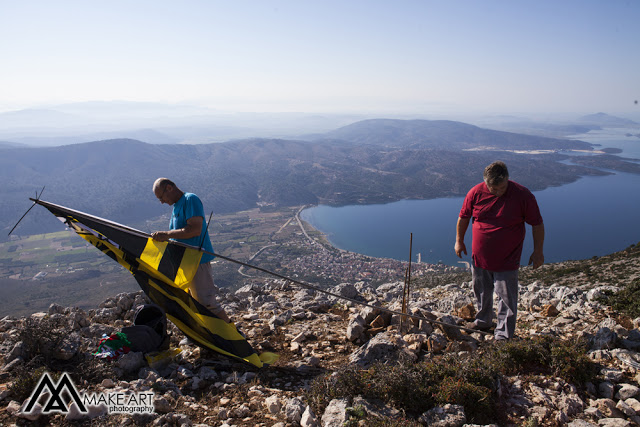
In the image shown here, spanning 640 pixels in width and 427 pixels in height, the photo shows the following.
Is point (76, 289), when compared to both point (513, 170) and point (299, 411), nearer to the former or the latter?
point (299, 411)

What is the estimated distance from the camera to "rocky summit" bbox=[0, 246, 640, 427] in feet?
9.57

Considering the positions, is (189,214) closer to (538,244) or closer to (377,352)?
(377,352)

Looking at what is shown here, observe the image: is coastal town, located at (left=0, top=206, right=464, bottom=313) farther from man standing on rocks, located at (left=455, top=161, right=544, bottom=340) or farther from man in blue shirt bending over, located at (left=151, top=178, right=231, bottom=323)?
man in blue shirt bending over, located at (left=151, top=178, right=231, bottom=323)

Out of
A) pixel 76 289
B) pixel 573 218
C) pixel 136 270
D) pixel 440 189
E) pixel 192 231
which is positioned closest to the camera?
pixel 192 231

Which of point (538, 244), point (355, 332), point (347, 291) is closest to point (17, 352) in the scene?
point (355, 332)

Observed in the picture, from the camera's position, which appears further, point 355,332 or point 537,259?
point 355,332

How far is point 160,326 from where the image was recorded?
176 inches

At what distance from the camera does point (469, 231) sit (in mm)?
77562

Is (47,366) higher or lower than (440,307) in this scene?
higher

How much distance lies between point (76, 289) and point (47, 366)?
47441 mm

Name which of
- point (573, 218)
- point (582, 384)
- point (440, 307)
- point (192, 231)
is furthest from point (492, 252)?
point (573, 218)

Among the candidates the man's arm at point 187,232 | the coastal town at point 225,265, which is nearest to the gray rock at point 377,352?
the man's arm at point 187,232

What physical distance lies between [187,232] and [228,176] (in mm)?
128048

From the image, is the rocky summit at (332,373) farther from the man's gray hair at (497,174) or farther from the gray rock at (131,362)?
the man's gray hair at (497,174)
